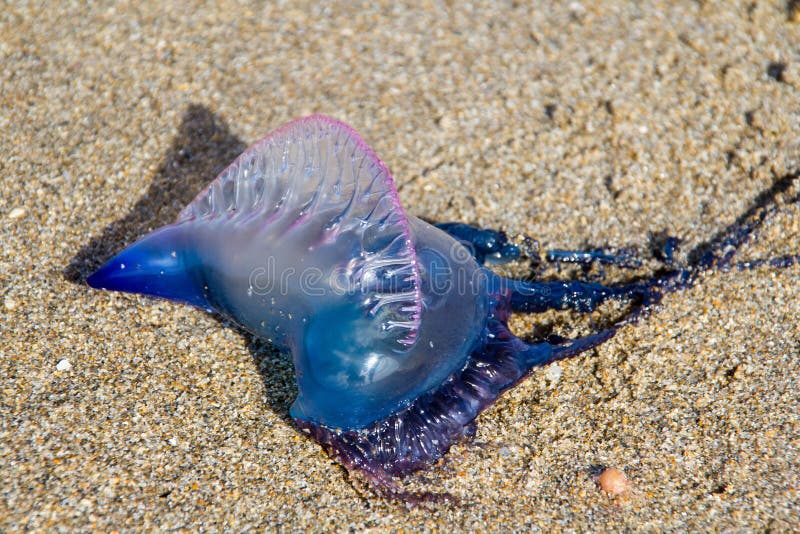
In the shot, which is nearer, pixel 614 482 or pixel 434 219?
pixel 614 482

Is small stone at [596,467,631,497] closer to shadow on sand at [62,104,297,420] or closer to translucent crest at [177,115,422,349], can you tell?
translucent crest at [177,115,422,349]

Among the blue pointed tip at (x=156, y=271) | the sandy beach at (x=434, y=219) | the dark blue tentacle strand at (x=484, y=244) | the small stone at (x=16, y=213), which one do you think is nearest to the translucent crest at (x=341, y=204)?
the blue pointed tip at (x=156, y=271)

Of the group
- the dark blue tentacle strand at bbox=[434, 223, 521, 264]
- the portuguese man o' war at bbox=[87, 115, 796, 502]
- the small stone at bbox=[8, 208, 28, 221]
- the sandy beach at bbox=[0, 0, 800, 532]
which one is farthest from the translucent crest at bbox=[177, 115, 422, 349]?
the small stone at bbox=[8, 208, 28, 221]

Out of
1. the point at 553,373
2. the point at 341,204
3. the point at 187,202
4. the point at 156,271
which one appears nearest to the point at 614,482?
the point at 553,373

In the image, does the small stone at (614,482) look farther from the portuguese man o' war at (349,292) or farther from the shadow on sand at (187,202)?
the shadow on sand at (187,202)

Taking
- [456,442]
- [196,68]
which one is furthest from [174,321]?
[196,68]

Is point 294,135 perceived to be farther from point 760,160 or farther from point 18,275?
point 760,160

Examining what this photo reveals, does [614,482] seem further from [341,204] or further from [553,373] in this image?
[341,204]
